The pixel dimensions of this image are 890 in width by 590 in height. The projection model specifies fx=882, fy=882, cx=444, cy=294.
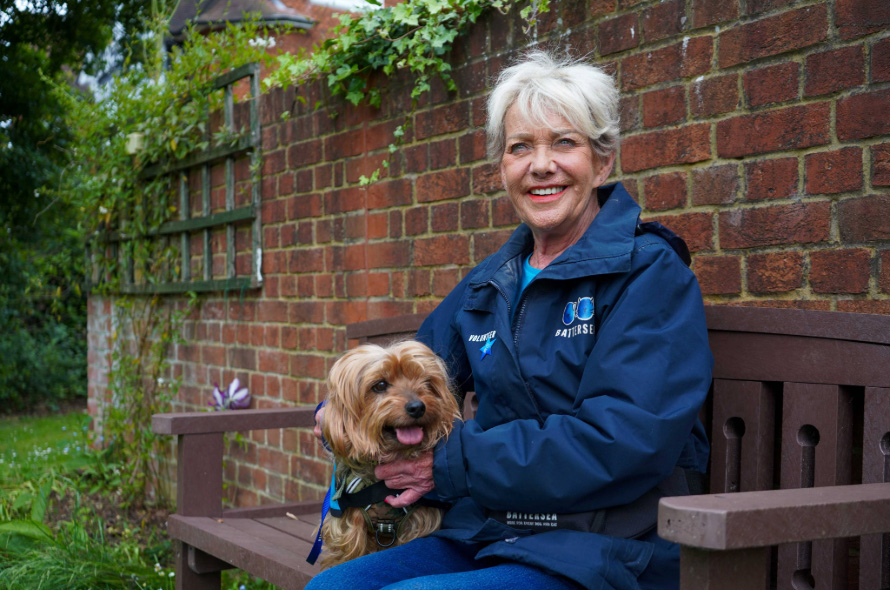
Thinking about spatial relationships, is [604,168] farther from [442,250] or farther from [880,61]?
[442,250]

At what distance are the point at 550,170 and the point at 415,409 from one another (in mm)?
712

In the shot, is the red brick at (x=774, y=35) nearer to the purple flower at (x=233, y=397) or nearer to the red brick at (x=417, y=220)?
the red brick at (x=417, y=220)

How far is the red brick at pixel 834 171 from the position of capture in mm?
2215

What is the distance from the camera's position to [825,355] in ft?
6.75

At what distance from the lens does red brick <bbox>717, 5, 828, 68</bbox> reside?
230 centimetres

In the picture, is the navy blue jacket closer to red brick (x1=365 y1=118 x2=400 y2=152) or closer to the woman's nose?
the woman's nose

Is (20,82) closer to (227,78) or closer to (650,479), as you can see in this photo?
(227,78)

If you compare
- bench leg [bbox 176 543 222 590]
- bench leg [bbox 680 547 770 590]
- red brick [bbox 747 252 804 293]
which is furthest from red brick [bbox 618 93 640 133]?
bench leg [bbox 176 543 222 590]

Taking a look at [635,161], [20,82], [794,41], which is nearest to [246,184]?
[635,161]

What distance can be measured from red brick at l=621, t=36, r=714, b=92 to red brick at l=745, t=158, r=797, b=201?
36 cm

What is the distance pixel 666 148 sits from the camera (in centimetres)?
273

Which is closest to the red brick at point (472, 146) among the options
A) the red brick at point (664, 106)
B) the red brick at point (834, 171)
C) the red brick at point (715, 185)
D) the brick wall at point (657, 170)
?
the brick wall at point (657, 170)

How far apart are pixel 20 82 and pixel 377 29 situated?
8224mm

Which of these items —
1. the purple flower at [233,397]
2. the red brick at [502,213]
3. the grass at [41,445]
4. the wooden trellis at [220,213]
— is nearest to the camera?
the red brick at [502,213]
